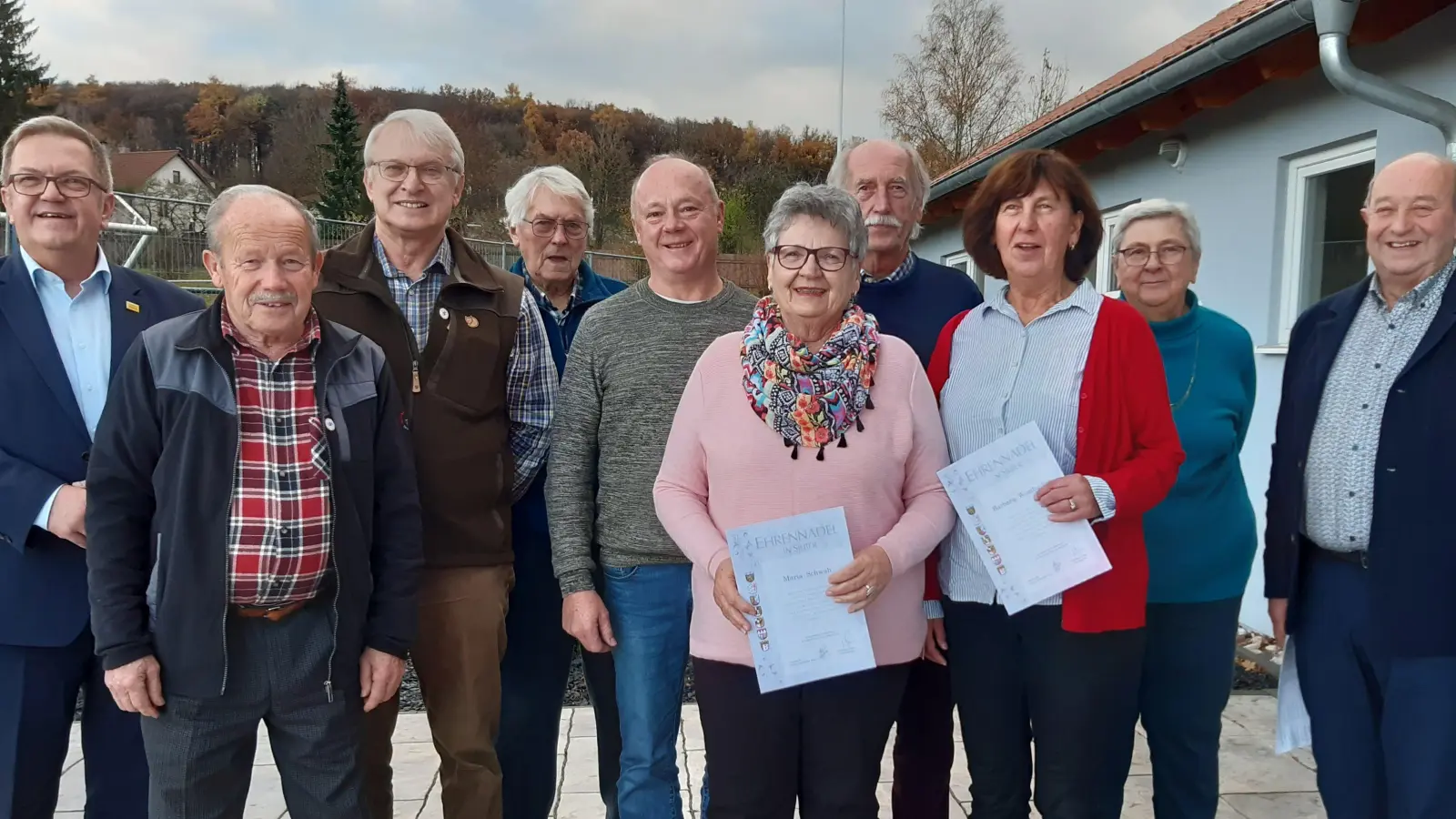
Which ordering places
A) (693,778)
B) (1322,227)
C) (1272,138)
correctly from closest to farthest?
(693,778)
(1322,227)
(1272,138)

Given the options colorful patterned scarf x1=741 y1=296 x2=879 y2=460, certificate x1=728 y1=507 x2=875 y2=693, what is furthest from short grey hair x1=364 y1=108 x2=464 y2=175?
certificate x1=728 y1=507 x2=875 y2=693

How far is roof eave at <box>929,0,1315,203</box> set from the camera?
4574 millimetres

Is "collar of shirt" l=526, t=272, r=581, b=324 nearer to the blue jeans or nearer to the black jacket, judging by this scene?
the blue jeans

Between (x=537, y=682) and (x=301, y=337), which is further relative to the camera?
(x=537, y=682)

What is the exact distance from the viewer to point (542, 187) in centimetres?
390

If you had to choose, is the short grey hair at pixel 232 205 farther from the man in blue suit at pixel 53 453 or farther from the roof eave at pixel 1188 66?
the roof eave at pixel 1188 66

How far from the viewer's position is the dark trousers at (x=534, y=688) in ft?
9.81

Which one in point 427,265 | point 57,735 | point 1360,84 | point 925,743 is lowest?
point 925,743

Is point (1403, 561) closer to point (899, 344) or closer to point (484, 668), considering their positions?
point (899, 344)

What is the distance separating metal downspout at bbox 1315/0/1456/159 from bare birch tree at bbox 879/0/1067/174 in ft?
61.0

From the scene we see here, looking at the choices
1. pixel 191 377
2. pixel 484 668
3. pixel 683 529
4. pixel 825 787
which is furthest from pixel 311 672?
pixel 825 787

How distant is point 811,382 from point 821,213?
43 cm

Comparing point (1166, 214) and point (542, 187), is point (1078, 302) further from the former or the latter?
point (542, 187)

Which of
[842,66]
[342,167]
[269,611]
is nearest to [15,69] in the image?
[342,167]
